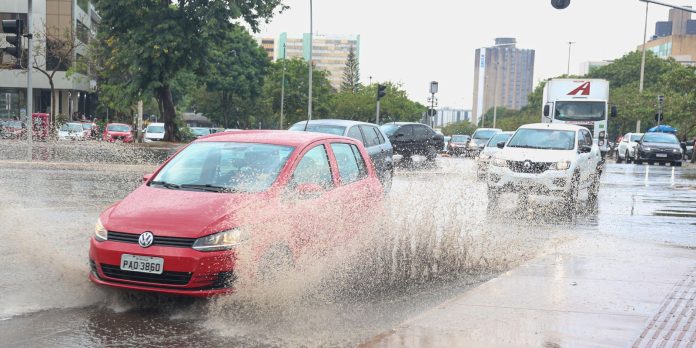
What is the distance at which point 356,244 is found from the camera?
7.09 meters

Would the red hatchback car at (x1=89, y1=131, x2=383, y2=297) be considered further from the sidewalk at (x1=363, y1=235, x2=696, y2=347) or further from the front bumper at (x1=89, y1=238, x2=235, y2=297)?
the sidewalk at (x1=363, y1=235, x2=696, y2=347)

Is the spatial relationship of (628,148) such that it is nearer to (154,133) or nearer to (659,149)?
(659,149)

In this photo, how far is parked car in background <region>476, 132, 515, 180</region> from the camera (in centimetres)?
1628

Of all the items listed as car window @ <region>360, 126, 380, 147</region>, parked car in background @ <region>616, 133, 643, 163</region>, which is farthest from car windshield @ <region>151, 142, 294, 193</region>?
parked car in background @ <region>616, 133, 643, 163</region>

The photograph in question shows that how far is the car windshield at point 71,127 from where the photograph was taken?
39469 millimetres

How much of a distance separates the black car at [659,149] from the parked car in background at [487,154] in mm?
15078

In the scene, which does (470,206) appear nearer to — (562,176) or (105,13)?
(562,176)

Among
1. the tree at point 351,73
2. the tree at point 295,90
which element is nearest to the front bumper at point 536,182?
the tree at point 295,90

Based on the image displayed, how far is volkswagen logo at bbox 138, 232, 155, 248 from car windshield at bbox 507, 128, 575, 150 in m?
10.9

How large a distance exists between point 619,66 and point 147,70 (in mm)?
68928

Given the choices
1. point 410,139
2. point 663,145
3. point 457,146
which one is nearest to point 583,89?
point 410,139

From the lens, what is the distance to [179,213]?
6.07 meters

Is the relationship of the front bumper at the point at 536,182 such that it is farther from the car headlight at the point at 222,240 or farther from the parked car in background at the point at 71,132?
the parked car in background at the point at 71,132

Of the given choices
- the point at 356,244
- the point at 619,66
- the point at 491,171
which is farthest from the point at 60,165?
the point at 619,66
